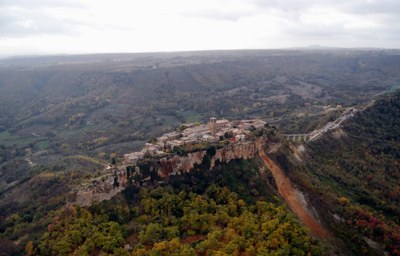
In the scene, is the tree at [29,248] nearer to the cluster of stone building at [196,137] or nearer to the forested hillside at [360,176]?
the cluster of stone building at [196,137]

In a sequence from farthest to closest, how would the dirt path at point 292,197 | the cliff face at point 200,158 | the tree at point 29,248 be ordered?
the cliff face at point 200,158 → the dirt path at point 292,197 → the tree at point 29,248

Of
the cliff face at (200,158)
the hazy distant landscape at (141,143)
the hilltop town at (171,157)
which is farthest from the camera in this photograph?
the hazy distant landscape at (141,143)

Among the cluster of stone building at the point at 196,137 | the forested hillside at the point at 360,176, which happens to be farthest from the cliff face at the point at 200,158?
the forested hillside at the point at 360,176

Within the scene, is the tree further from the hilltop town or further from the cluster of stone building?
the cluster of stone building

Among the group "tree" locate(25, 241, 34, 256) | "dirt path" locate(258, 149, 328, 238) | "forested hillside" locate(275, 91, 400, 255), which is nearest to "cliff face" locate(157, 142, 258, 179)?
"dirt path" locate(258, 149, 328, 238)

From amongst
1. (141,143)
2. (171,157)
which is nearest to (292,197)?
(171,157)

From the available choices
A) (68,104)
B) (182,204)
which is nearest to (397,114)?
(182,204)

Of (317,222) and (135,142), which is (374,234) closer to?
(317,222)
